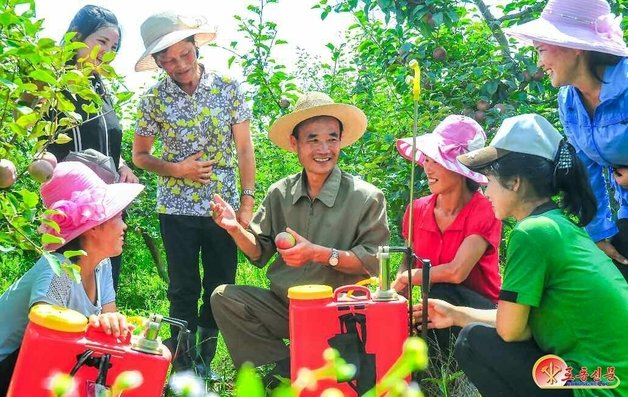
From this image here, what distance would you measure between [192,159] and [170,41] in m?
0.49

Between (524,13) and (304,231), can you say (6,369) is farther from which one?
(524,13)

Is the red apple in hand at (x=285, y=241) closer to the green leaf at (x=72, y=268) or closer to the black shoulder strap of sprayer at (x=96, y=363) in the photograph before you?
the black shoulder strap of sprayer at (x=96, y=363)

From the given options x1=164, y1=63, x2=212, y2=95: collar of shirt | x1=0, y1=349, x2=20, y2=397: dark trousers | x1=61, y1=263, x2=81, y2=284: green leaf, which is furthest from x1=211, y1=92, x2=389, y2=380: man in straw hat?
x1=61, y1=263, x2=81, y2=284: green leaf

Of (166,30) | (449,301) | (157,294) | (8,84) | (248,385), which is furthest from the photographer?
(157,294)

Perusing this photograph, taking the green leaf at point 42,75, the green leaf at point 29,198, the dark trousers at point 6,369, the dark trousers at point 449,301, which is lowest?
the dark trousers at point 449,301

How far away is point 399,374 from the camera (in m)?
0.50

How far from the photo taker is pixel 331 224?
3.02m

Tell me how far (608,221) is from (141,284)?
4061mm

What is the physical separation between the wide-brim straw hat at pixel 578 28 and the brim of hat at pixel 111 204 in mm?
1355

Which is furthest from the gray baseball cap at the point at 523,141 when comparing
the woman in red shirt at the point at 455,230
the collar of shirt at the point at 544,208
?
the woman in red shirt at the point at 455,230

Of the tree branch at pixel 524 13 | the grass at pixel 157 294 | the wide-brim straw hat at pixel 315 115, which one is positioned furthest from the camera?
the tree branch at pixel 524 13

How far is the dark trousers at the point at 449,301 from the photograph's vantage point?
9.10 feet

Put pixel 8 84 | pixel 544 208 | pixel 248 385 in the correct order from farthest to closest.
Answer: pixel 544 208 → pixel 8 84 → pixel 248 385

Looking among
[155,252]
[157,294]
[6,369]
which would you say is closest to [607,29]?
[6,369]
